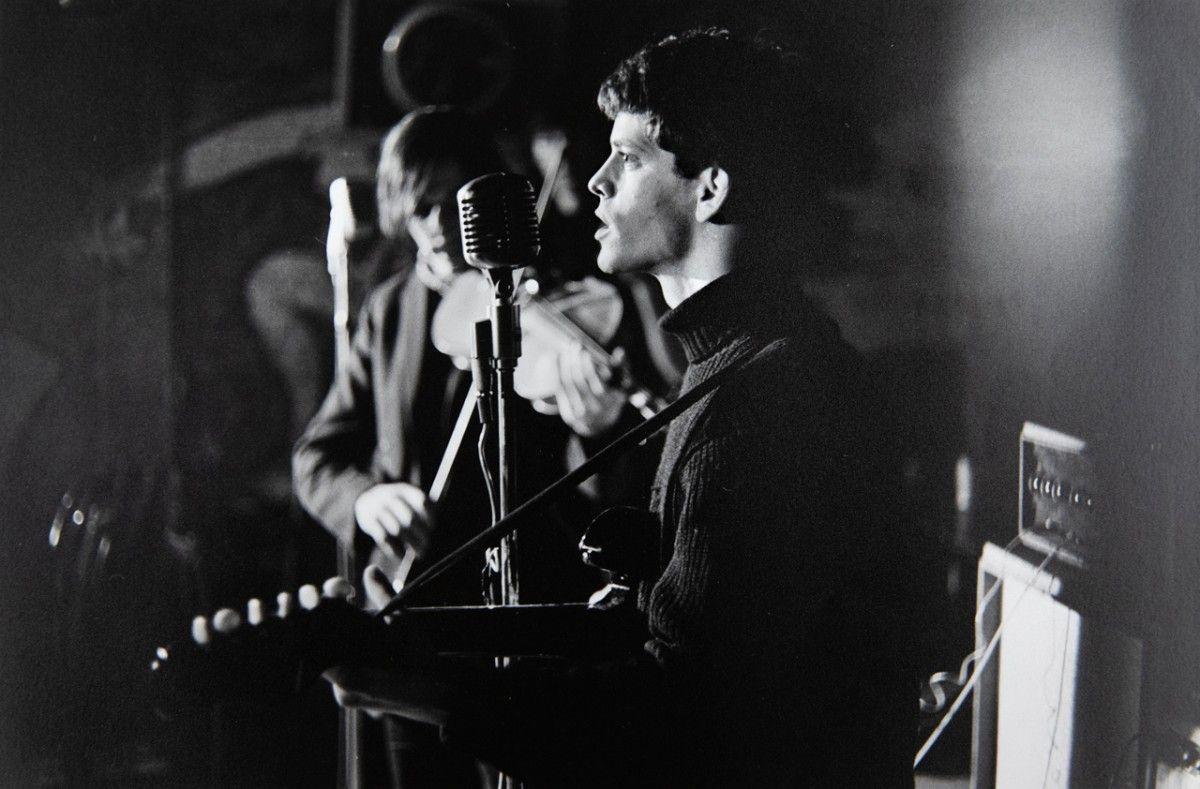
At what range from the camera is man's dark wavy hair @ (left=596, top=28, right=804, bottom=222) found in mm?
1395

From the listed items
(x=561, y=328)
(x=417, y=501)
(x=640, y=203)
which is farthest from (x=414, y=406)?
(x=640, y=203)

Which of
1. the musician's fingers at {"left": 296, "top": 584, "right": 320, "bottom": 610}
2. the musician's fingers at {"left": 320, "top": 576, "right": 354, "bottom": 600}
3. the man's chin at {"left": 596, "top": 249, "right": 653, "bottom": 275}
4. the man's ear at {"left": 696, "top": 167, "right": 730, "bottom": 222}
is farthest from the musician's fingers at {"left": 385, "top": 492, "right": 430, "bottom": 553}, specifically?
the man's ear at {"left": 696, "top": 167, "right": 730, "bottom": 222}

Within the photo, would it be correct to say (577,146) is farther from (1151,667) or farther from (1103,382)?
(1151,667)

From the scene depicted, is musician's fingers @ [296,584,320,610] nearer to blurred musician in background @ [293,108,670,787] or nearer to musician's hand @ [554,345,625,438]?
blurred musician in background @ [293,108,670,787]

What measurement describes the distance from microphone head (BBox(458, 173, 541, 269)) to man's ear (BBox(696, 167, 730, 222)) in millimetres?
271

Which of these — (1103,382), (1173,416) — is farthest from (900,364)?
(1173,416)

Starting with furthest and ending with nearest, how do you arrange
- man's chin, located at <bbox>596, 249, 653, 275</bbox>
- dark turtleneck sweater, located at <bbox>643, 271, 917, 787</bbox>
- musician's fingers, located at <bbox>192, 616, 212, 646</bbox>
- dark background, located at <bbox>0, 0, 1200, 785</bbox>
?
dark background, located at <bbox>0, 0, 1200, 785</bbox> < man's chin, located at <bbox>596, 249, 653, 275</bbox> < musician's fingers, located at <bbox>192, 616, 212, 646</bbox> < dark turtleneck sweater, located at <bbox>643, 271, 917, 787</bbox>

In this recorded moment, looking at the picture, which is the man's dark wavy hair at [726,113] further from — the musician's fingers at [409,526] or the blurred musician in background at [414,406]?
the musician's fingers at [409,526]

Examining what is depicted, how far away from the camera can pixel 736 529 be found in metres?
1.24

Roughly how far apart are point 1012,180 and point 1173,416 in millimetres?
475

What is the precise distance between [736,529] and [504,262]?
0.55 meters

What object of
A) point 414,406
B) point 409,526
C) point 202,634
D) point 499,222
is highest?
point 499,222

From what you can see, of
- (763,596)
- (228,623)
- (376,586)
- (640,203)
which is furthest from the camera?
(376,586)

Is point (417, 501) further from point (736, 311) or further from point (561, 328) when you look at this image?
point (736, 311)
